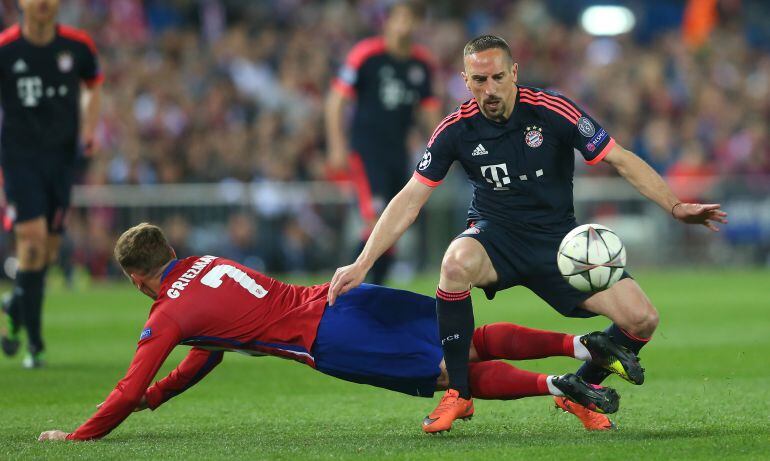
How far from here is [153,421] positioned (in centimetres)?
662

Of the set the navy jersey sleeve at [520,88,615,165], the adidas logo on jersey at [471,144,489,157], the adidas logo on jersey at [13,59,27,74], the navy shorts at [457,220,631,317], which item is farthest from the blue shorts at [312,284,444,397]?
the adidas logo on jersey at [13,59,27,74]

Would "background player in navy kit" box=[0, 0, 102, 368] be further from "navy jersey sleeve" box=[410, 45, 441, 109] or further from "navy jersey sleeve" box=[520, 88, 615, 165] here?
"navy jersey sleeve" box=[520, 88, 615, 165]

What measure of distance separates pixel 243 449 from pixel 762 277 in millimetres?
13081

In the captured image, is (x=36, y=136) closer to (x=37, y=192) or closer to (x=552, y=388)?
(x=37, y=192)

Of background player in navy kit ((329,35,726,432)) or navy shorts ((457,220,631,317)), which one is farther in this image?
navy shorts ((457,220,631,317))

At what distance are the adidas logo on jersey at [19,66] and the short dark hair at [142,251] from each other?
11.6 ft

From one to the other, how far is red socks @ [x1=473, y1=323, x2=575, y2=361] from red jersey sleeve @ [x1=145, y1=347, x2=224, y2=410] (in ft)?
4.29

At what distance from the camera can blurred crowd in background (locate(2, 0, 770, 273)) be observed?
17.6 metres

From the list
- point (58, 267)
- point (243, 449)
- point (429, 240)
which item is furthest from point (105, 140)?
point (243, 449)

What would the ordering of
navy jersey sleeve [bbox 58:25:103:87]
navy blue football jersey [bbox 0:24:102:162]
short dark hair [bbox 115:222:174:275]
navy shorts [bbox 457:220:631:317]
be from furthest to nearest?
1. navy jersey sleeve [bbox 58:25:103:87]
2. navy blue football jersey [bbox 0:24:102:162]
3. navy shorts [bbox 457:220:631:317]
4. short dark hair [bbox 115:222:174:275]

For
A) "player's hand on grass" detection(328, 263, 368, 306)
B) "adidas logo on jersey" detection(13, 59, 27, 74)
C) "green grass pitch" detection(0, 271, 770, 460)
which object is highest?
"adidas logo on jersey" detection(13, 59, 27, 74)

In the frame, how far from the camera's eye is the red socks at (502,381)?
600 centimetres

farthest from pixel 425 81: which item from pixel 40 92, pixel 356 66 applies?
pixel 40 92

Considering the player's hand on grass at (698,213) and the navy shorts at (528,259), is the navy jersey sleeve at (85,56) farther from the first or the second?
the player's hand on grass at (698,213)
